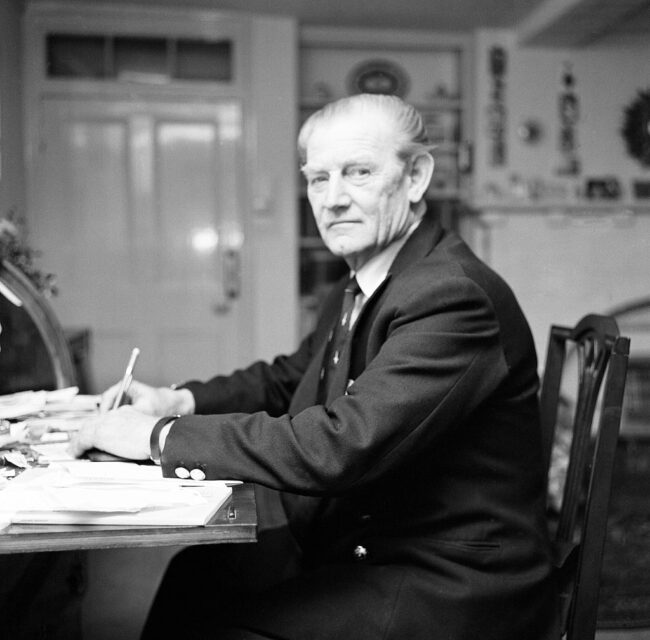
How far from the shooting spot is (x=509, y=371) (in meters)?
1.38

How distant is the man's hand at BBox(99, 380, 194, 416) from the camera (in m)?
1.60

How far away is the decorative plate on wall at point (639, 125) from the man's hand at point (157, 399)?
4.72 metres

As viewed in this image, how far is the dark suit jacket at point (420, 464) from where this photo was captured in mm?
1177

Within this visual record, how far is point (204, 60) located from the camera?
17.3 ft

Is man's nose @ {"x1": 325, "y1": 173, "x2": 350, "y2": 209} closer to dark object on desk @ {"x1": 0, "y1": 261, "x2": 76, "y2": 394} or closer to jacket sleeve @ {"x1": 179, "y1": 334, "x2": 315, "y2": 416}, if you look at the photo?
A: jacket sleeve @ {"x1": 179, "y1": 334, "x2": 315, "y2": 416}

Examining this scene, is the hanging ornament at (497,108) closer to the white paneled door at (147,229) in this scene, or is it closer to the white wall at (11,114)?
the white paneled door at (147,229)

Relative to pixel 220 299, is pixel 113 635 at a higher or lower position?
lower

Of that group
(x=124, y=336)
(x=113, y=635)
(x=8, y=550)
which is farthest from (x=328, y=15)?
(x=8, y=550)

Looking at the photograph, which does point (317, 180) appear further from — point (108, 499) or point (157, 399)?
point (108, 499)

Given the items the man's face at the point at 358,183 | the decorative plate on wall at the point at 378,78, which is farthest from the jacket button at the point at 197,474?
the decorative plate on wall at the point at 378,78

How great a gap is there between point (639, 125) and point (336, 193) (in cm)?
465

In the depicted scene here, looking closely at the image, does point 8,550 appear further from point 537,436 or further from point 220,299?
point 220,299

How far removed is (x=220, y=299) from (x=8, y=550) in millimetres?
4385

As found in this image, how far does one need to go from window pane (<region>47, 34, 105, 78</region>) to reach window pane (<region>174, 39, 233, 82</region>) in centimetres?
52
